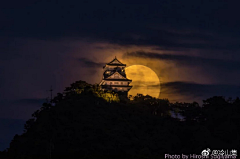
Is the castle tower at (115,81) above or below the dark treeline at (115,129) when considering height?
above

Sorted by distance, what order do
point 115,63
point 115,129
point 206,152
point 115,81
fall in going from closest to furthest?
point 206,152, point 115,129, point 115,81, point 115,63

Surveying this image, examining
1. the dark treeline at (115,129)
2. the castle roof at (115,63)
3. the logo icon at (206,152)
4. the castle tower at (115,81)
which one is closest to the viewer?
the logo icon at (206,152)

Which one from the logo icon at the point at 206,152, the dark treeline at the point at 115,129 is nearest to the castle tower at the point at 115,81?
the dark treeline at the point at 115,129

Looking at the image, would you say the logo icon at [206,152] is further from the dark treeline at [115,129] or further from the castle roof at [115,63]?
the castle roof at [115,63]

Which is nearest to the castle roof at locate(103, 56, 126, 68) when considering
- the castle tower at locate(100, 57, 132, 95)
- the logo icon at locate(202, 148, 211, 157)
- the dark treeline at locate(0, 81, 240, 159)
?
the castle tower at locate(100, 57, 132, 95)

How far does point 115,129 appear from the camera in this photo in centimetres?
8838

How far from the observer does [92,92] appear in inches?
3927

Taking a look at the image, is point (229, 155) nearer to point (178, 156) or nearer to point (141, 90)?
point (178, 156)

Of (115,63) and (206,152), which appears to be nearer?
(206,152)

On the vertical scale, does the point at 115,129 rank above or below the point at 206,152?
above

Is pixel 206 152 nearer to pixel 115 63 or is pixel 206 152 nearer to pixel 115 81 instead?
pixel 115 81

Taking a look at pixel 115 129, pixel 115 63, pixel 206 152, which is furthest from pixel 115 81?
pixel 206 152

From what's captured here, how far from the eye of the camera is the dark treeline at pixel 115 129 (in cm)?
8300

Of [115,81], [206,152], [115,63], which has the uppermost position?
[115,63]
